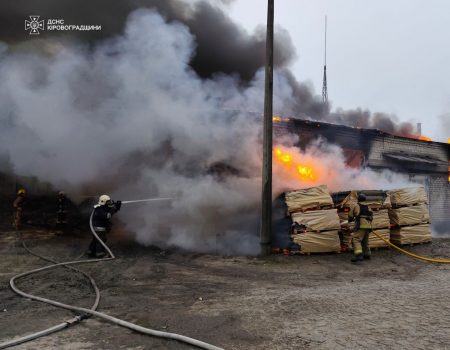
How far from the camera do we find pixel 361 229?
787cm

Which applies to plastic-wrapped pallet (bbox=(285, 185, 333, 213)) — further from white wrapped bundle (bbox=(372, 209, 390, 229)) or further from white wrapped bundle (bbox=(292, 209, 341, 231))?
white wrapped bundle (bbox=(372, 209, 390, 229))

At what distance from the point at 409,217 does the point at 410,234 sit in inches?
16.2

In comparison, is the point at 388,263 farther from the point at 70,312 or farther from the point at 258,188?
the point at 70,312

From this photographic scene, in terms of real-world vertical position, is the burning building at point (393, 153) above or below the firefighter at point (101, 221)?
above

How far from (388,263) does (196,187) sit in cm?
459

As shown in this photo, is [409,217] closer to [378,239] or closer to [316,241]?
[378,239]

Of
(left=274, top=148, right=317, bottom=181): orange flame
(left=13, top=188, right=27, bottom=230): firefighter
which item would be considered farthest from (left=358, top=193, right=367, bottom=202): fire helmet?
(left=13, top=188, right=27, bottom=230): firefighter

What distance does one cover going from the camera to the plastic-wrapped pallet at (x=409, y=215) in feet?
29.1

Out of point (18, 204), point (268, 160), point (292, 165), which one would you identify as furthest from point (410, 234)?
point (18, 204)

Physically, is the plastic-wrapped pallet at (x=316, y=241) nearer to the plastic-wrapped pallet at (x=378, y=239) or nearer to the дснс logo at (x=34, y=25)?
the plastic-wrapped pallet at (x=378, y=239)

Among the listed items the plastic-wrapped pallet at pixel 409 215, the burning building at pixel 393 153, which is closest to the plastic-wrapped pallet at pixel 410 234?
the plastic-wrapped pallet at pixel 409 215

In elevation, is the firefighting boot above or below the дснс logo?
below

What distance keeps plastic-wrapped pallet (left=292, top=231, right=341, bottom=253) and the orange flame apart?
222cm

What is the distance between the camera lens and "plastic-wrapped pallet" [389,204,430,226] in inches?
350
